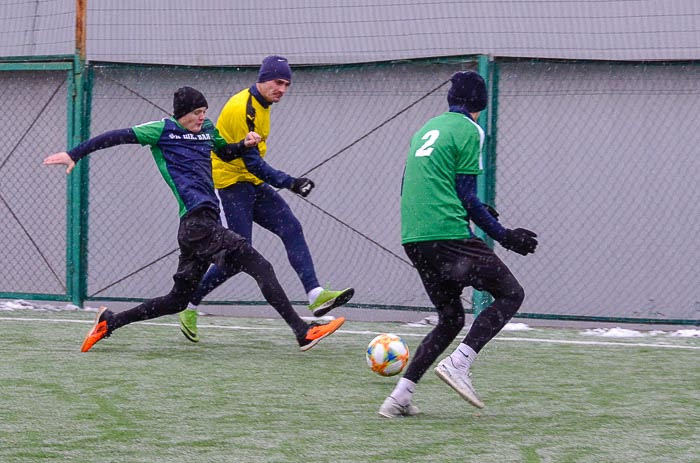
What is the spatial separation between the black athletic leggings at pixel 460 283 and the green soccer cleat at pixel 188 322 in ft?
9.37

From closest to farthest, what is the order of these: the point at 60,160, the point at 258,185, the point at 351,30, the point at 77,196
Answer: the point at 60,160
the point at 258,185
the point at 77,196
the point at 351,30

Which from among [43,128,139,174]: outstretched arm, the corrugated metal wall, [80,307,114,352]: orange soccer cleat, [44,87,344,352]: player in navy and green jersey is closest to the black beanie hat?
[44,87,344,352]: player in navy and green jersey

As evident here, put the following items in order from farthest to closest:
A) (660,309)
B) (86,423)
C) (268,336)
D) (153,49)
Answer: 1. (153,49)
2. (660,309)
3. (268,336)
4. (86,423)

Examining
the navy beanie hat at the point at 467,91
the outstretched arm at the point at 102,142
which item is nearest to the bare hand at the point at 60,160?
the outstretched arm at the point at 102,142

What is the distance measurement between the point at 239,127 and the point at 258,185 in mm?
439

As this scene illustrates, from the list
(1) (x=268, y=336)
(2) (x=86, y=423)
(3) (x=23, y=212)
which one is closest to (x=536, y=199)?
(1) (x=268, y=336)

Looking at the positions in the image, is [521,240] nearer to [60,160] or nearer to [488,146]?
[60,160]

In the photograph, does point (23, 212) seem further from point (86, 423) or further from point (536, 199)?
point (86, 423)

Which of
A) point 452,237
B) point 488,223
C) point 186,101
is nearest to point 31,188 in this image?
point 186,101

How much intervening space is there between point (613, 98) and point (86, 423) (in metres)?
6.69

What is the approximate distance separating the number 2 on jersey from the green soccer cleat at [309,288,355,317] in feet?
7.40

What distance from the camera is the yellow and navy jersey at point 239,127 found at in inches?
300

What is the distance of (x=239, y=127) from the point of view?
765cm

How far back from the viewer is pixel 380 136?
10945mm
